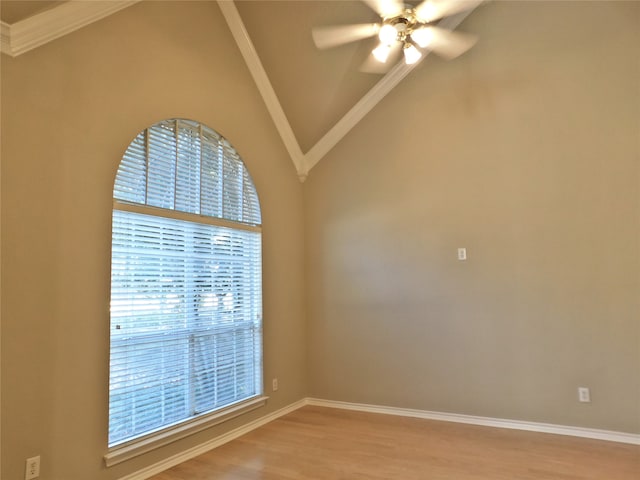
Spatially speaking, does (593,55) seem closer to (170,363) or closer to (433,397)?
(433,397)

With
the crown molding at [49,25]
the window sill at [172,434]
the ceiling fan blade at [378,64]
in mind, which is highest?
the ceiling fan blade at [378,64]

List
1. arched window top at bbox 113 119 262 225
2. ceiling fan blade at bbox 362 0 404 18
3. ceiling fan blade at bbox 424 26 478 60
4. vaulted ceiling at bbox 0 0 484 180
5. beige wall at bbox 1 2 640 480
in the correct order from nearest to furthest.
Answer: beige wall at bbox 1 2 640 480 < ceiling fan blade at bbox 362 0 404 18 < arched window top at bbox 113 119 262 225 < vaulted ceiling at bbox 0 0 484 180 < ceiling fan blade at bbox 424 26 478 60

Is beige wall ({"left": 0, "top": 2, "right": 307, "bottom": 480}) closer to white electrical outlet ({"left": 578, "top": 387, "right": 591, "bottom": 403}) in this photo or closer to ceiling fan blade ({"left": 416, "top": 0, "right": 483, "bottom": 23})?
ceiling fan blade ({"left": 416, "top": 0, "right": 483, "bottom": 23})

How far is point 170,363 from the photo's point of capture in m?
2.96

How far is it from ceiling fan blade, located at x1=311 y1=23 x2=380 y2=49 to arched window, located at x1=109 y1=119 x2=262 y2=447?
1.22 m

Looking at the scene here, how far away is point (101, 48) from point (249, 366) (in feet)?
9.08

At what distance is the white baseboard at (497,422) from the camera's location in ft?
10.3

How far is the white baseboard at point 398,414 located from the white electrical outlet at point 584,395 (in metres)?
0.22

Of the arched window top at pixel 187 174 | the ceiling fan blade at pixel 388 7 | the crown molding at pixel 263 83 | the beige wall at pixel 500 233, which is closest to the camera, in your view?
the ceiling fan blade at pixel 388 7

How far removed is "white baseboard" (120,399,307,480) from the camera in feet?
8.83

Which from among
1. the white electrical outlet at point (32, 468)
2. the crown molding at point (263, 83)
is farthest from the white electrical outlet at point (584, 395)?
the white electrical outlet at point (32, 468)

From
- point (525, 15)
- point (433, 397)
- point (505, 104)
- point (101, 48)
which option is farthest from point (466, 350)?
point (101, 48)

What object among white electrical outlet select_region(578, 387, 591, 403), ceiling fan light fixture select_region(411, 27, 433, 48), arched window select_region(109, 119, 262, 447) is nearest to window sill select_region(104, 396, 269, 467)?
arched window select_region(109, 119, 262, 447)

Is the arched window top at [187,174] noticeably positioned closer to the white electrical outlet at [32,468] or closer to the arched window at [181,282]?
the arched window at [181,282]
